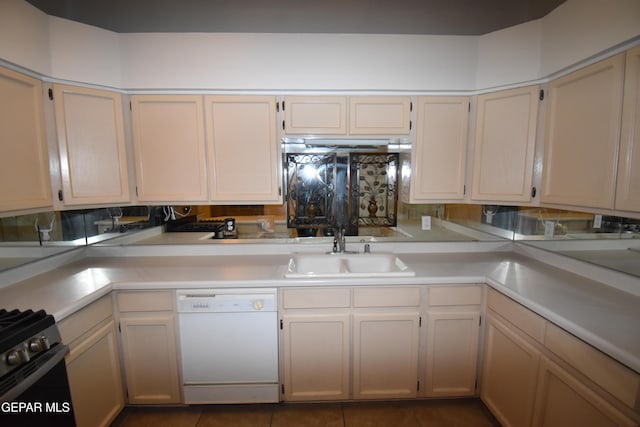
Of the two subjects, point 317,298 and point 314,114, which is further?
point 314,114

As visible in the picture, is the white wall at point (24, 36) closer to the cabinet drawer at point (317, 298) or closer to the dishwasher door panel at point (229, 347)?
the dishwasher door panel at point (229, 347)

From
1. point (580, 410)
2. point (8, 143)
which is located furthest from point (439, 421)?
point (8, 143)

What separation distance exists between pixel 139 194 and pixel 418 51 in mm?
2128

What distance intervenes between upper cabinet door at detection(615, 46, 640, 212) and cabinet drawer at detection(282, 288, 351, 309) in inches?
55.0

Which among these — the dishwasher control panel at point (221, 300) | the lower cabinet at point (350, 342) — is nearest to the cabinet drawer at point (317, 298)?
the lower cabinet at point (350, 342)

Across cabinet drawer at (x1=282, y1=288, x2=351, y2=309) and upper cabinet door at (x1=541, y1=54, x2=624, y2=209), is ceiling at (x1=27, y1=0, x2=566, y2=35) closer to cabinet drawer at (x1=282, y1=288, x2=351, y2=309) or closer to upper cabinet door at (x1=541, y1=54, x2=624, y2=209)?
upper cabinet door at (x1=541, y1=54, x2=624, y2=209)

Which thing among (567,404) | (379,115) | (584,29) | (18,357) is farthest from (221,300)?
(584,29)

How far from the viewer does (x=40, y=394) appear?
1027mm

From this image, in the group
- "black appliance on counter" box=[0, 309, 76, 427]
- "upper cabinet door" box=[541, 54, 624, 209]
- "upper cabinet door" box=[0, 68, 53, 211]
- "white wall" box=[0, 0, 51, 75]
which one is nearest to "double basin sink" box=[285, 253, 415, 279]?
"upper cabinet door" box=[541, 54, 624, 209]

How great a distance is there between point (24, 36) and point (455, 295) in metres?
2.81

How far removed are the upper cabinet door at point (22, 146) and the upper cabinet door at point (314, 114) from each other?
4.62 feet

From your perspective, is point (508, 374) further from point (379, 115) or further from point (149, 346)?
point (149, 346)

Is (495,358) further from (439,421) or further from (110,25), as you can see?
(110,25)

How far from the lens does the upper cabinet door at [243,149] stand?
177 cm
